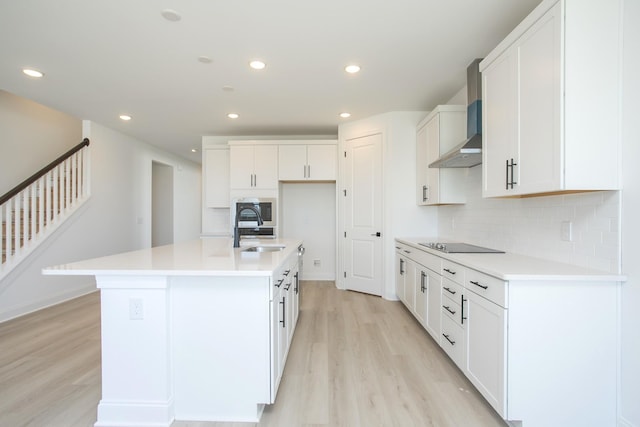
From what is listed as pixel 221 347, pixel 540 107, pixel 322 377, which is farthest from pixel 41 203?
pixel 540 107

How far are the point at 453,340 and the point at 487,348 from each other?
0.51m

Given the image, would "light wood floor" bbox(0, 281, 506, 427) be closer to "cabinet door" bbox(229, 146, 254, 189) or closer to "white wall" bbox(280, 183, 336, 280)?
"white wall" bbox(280, 183, 336, 280)

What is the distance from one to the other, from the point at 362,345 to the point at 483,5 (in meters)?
2.78

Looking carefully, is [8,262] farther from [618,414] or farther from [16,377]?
[618,414]

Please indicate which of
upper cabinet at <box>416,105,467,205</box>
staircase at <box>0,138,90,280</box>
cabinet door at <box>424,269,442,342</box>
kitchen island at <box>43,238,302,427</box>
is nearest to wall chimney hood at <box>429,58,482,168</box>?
upper cabinet at <box>416,105,467,205</box>

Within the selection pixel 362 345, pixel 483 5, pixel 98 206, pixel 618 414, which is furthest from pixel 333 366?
pixel 98 206

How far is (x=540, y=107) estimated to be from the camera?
170 cm

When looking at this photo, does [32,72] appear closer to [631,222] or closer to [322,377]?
[322,377]

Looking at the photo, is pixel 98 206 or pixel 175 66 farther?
pixel 98 206

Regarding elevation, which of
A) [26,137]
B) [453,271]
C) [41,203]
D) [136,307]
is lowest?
[136,307]

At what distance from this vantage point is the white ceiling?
2.08 m

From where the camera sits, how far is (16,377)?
88.2 inches

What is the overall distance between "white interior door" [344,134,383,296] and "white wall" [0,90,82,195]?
4618 millimetres

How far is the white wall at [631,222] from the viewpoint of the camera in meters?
1.51
